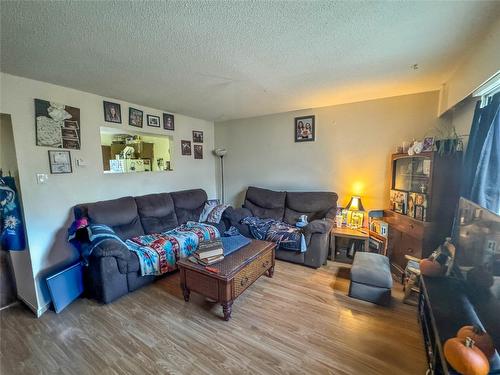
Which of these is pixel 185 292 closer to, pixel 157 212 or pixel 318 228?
pixel 157 212

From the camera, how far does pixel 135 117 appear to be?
3146 mm

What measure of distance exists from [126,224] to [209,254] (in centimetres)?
145

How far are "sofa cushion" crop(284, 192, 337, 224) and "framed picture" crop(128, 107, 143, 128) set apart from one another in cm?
261

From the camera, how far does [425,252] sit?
92.2 inches

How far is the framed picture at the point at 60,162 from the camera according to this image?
2285 millimetres

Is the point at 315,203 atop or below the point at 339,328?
atop

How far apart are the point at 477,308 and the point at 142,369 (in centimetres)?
218

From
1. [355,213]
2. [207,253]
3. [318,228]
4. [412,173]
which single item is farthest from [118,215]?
[412,173]

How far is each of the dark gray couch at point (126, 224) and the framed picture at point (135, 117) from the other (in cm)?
109

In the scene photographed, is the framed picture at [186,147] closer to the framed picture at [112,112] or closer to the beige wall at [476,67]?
the framed picture at [112,112]

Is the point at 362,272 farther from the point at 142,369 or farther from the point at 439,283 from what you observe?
the point at 142,369

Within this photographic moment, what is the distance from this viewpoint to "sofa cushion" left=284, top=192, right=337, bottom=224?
3299 mm

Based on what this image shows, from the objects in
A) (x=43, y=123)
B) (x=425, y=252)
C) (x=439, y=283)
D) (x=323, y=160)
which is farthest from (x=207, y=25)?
(x=425, y=252)

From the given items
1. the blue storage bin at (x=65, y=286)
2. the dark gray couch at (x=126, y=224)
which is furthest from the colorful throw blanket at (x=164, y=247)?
the blue storage bin at (x=65, y=286)
